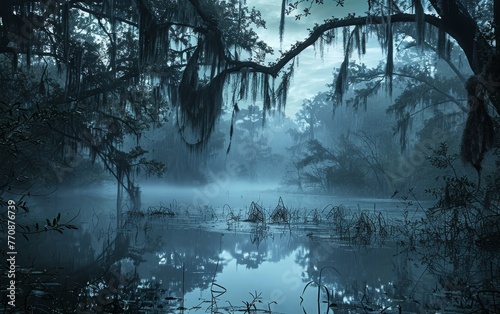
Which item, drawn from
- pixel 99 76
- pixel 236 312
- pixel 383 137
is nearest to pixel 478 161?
pixel 236 312

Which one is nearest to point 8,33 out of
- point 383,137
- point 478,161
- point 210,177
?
point 478,161

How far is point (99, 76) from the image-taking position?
11016 millimetres

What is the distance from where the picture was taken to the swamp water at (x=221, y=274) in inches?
131

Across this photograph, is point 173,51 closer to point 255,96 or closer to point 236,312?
point 255,96

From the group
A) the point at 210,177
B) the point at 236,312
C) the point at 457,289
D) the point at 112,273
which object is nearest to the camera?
the point at 236,312

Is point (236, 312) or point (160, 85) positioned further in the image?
point (160, 85)

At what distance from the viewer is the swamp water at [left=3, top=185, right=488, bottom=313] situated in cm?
333

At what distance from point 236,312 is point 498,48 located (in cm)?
463

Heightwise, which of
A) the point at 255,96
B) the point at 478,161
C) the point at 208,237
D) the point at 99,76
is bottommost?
the point at 208,237

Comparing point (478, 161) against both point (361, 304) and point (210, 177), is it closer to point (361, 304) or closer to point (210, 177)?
point (361, 304)

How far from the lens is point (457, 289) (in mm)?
3863

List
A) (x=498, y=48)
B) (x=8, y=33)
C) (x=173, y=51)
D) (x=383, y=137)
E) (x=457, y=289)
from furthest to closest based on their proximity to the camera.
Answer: (x=383, y=137), (x=173, y=51), (x=8, y=33), (x=498, y=48), (x=457, y=289)

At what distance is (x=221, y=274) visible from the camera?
4789 millimetres

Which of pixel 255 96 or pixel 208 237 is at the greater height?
pixel 255 96
